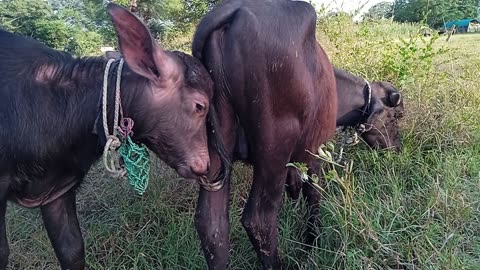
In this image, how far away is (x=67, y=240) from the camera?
300 cm

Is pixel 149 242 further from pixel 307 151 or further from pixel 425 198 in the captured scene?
pixel 425 198

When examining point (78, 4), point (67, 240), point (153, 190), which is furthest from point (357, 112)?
point (78, 4)

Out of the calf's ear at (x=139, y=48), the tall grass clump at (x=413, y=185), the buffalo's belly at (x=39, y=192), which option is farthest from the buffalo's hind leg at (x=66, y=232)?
the tall grass clump at (x=413, y=185)

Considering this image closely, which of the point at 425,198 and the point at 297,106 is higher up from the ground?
the point at 297,106

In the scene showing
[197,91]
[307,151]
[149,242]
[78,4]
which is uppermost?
[197,91]

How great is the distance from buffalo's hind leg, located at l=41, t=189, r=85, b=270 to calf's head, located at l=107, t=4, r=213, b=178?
72 cm

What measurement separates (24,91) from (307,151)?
5.03ft

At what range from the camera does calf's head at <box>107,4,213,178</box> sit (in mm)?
2443

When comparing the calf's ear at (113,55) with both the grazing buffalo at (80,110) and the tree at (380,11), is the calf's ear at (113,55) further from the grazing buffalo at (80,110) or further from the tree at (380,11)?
the tree at (380,11)

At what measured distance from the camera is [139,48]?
2.37 metres

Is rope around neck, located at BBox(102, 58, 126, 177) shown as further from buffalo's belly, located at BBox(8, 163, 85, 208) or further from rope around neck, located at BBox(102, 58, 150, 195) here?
buffalo's belly, located at BBox(8, 163, 85, 208)

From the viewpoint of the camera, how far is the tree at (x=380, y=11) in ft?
23.4

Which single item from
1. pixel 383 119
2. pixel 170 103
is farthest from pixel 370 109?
pixel 170 103

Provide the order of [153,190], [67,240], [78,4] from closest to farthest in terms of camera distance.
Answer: [67,240] < [153,190] < [78,4]
